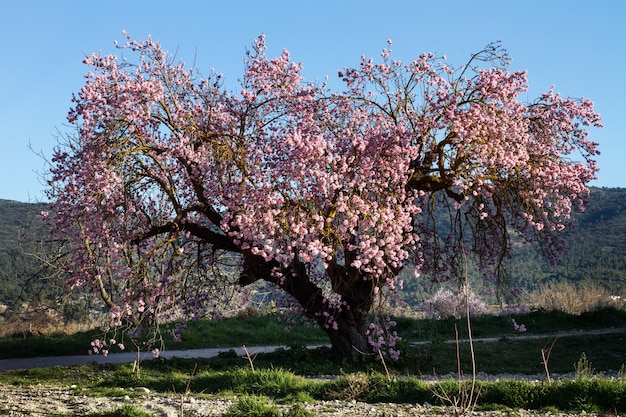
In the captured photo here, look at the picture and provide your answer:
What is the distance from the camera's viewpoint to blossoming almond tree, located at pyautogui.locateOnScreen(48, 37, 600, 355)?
13.2 m

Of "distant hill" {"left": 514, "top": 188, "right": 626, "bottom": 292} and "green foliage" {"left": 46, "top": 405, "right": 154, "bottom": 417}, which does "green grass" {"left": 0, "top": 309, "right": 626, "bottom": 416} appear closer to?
"green foliage" {"left": 46, "top": 405, "right": 154, "bottom": 417}

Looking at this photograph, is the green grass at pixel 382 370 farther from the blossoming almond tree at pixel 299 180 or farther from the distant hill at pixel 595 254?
the distant hill at pixel 595 254

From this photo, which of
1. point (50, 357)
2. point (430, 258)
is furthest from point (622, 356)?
point (50, 357)

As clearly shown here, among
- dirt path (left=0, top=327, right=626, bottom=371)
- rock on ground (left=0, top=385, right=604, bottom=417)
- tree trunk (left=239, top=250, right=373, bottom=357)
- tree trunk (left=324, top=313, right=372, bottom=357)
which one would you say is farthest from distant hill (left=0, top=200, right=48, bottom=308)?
rock on ground (left=0, top=385, right=604, bottom=417)

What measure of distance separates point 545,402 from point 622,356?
9.13m

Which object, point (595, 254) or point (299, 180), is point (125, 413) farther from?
point (595, 254)

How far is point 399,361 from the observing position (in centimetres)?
1527

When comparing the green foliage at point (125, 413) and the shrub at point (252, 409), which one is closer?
the shrub at point (252, 409)

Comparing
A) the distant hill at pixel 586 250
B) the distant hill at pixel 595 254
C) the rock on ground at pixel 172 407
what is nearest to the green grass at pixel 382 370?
the rock on ground at pixel 172 407

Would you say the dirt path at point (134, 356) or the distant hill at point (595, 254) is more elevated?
the distant hill at point (595, 254)

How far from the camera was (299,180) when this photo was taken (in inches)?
514

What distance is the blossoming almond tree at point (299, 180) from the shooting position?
519 inches

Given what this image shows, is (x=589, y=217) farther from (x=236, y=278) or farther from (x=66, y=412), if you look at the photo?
(x=66, y=412)

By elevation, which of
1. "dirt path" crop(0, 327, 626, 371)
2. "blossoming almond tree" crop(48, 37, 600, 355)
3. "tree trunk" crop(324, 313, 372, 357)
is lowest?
"dirt path" crop(0, 327, 626, 371)
